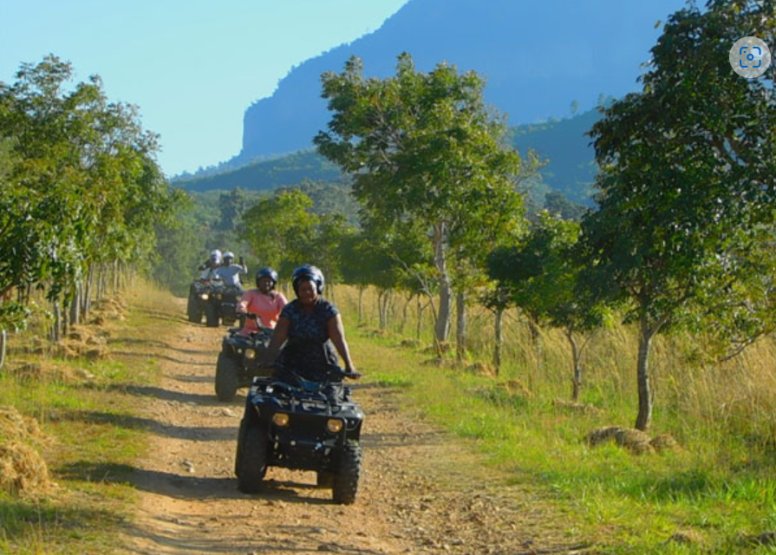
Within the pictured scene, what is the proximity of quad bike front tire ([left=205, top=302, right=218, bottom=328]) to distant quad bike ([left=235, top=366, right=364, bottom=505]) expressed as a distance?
2048 centimetres

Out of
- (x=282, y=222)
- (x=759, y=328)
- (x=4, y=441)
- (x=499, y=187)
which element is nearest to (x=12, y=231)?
(x=4, y=441)

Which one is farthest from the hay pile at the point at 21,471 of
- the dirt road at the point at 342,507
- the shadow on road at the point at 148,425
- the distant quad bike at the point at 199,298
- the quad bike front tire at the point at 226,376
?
the distant quad bike at the point at 199,298

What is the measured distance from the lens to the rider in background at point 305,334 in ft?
29.2

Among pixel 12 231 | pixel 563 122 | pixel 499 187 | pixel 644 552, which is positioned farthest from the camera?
pixel 563 122

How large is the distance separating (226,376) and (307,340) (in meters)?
5.88

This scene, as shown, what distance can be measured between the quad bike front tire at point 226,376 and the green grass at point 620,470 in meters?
2.87

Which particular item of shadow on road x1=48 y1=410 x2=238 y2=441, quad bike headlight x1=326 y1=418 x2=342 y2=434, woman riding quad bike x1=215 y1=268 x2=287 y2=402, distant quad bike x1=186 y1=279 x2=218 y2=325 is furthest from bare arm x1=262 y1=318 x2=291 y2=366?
distant quad bike x1=186 y1=279 x2=218 y2=325

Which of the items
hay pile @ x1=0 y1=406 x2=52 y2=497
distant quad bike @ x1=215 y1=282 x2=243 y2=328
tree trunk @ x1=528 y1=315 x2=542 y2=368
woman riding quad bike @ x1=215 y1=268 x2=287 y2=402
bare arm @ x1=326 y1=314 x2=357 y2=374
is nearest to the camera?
hay pile @ x1=0 y1=406 x2=52 y2=497

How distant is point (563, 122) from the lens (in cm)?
13888

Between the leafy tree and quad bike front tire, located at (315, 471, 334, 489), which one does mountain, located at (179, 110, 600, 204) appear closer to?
the leafy tree

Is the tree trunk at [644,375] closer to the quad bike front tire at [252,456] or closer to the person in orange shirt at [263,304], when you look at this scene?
the person in orange shirt at [263,304]

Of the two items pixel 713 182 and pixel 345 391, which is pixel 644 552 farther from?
pixel 713 182

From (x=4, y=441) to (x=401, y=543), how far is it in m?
3.76

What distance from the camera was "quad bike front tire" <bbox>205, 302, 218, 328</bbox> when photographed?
28845mm
